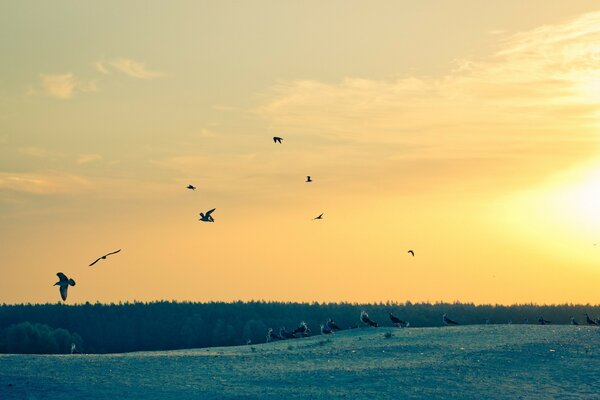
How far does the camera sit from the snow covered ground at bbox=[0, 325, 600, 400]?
157ft

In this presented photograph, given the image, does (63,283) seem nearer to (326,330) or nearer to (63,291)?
(63,291)

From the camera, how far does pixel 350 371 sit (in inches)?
2044

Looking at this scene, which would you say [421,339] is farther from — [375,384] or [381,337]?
[375,384]

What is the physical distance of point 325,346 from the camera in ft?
206

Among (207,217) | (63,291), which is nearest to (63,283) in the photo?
(63,291)

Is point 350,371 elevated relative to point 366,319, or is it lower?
lower

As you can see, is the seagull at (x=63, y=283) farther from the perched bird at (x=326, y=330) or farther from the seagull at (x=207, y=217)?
the perched bird at (x=326, y=330)

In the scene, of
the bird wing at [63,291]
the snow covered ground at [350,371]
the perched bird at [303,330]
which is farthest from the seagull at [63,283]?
the perched bird at [303,330]

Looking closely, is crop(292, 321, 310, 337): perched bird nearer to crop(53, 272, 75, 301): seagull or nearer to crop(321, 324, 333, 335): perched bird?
crop(321, 324, 333, 335): perched bird

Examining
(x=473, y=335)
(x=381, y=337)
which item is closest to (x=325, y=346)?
(x=381, y=337)

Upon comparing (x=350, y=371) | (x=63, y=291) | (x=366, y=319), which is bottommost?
(x=350, y=371)

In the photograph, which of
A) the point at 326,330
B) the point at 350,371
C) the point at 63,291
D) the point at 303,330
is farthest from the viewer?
the point at 303,330

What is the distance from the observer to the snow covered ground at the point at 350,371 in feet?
157

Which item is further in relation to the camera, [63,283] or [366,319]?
[366,319]
